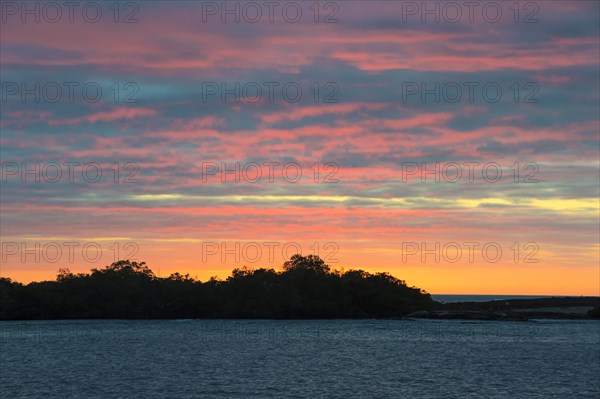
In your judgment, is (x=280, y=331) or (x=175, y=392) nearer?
(x=175, y=392)

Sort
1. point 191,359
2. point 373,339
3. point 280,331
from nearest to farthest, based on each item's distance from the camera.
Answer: point 191,359
point 373,339
point 280,331

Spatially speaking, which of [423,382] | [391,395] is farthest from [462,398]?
[423,382]

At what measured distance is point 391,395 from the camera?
73.9 meters

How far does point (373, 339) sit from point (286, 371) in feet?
197

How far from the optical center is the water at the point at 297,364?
77.4m

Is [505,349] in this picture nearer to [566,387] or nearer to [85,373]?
[566,387]

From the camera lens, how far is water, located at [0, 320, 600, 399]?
254 ft

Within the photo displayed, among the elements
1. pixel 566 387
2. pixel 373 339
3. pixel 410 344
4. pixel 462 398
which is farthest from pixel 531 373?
pixel 373 339

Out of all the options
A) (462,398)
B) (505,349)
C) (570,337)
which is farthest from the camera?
(570,337)

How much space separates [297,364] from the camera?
103500 millimetres

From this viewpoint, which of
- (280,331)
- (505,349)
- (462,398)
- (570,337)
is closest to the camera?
(462,398)

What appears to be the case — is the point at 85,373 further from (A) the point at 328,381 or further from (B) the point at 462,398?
(B) the point at 462,398

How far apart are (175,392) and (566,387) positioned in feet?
130

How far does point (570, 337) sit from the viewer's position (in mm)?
165375
